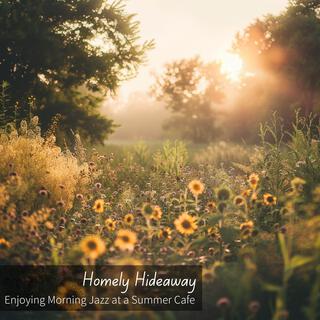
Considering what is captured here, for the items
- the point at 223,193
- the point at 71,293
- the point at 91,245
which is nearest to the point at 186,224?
the point at 223,193

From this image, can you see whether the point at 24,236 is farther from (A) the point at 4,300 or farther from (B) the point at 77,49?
(B) the point at 77,49

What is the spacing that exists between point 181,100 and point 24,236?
117ft

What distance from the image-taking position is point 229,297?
3404 millimetres

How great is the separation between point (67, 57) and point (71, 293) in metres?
10.8

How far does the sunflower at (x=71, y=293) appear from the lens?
11.4ft

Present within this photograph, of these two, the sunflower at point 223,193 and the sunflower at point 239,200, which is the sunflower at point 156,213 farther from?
the sunflower at point 239,200

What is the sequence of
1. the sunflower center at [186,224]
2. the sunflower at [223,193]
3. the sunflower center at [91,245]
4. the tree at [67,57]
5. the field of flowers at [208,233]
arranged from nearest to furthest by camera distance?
1. the sunflower center at [91,245]
2. the field of flowers at [208,233]
3. the sunflower center at [186,224]
4. the sunflower at [223,193]
5. the tree at [67,57]

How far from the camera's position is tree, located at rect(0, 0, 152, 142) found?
42.6ft

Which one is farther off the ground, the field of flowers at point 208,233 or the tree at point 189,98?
the tree at point 189,98

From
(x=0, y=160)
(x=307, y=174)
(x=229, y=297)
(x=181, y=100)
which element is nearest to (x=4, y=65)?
(x=0, y=160)

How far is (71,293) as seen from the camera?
148 inches

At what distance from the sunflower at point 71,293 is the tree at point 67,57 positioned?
942cm

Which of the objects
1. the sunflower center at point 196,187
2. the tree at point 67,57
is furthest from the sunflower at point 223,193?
the tree at point 67,57

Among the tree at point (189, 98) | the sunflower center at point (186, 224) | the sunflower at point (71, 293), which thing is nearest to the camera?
the sunflower at point (71, 293)
